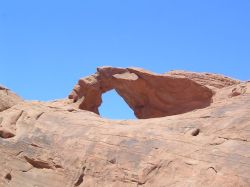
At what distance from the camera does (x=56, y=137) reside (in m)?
13.9

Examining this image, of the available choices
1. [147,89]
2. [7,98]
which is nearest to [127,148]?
[7,98]

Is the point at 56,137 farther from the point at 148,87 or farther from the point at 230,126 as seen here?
the point at 148,87

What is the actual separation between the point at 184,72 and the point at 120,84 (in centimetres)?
273

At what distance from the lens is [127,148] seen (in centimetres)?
1223

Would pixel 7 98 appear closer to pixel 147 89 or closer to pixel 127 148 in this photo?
pixel 127 148

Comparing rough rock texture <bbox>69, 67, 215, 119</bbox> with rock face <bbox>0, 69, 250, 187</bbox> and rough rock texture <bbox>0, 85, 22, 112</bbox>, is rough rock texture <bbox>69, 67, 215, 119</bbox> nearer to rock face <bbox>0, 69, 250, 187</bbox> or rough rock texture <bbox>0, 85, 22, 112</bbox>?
rough rock texture <bbox>0, 85, 22, 112</bbox>

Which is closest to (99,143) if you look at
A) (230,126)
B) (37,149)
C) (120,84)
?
(37,149)

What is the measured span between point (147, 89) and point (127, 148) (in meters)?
8.34

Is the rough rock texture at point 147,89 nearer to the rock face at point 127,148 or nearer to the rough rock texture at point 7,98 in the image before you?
the rough rock texture at point 7,98

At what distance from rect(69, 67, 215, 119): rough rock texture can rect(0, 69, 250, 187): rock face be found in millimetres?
4274

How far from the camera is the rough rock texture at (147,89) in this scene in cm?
1969

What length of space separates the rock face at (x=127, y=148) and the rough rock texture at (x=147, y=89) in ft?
14.0

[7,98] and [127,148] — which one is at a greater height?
[7,98]

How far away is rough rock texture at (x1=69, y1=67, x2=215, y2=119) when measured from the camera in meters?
19.7
